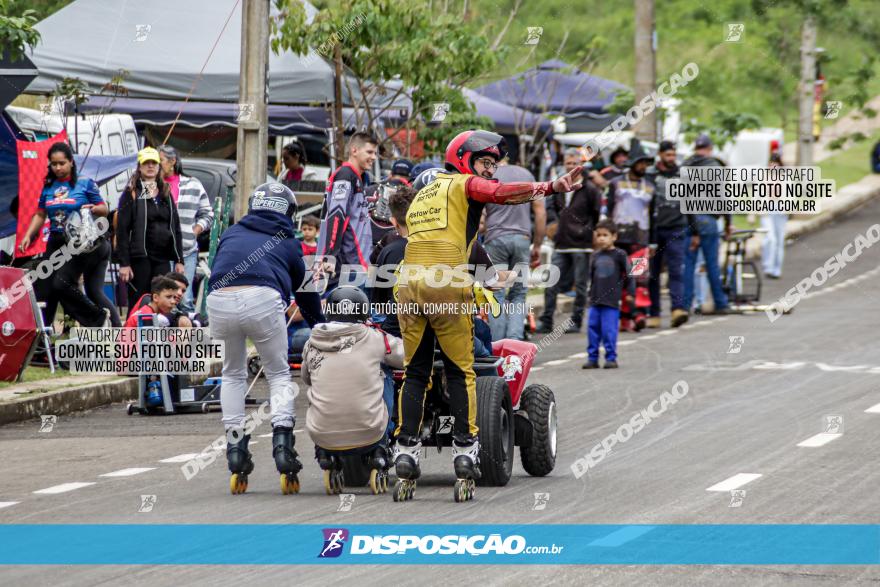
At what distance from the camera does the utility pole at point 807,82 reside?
3244 centimetres

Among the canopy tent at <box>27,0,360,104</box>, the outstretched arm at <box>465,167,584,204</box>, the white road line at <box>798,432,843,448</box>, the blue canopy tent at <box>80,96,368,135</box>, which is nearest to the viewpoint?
the outstretched arm at <box>465,167,584,204</box>

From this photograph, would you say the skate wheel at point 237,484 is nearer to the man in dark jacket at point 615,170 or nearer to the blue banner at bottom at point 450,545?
the blue banner at bottom at point 450,545

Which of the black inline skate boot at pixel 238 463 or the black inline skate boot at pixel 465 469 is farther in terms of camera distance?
the black inline skate boot at pixel 238 463

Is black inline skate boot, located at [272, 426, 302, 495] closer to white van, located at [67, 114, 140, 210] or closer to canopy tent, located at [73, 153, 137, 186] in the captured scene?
canopy tent, located at [73, 153, 137, 186]

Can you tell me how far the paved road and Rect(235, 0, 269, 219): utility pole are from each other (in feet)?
12.0

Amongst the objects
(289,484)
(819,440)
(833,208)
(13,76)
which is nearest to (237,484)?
(289,484)

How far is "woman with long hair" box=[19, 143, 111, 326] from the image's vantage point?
15.5 meters

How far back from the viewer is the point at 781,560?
7.46 m

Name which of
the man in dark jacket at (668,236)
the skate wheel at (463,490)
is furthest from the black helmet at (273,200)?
the man in dark jacket at (668,236)

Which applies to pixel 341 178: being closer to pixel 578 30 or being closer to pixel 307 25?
pixel 307 25

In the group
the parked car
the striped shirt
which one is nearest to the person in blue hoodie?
the striped shirt

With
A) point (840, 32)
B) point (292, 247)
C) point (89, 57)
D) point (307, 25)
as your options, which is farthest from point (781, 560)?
point (840, 32)

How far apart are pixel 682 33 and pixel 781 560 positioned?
39.4m

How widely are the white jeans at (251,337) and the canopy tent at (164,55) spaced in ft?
33.0
